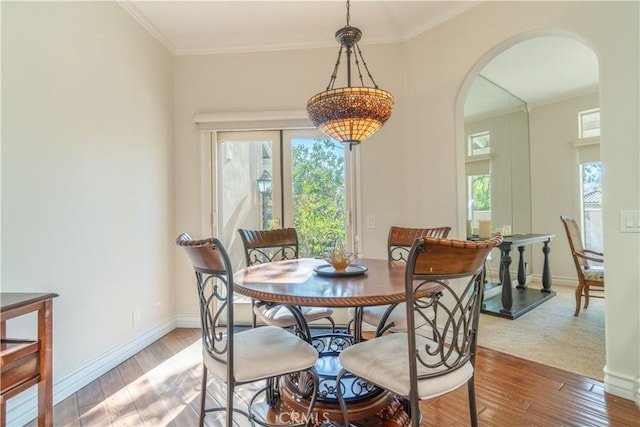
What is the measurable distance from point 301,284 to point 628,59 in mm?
2359

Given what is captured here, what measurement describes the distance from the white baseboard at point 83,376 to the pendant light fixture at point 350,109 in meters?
2.28

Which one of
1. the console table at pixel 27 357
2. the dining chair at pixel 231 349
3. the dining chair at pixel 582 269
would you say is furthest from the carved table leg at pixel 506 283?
the console table at pixel 27 357

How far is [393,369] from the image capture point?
1302 mm

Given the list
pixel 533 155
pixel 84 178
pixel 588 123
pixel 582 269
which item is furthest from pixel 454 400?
pixel 588 123

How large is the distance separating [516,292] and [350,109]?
3.83m

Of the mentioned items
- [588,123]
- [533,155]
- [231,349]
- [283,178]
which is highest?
[588,123]

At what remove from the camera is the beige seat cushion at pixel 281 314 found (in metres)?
2.02

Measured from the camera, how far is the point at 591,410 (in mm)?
1811

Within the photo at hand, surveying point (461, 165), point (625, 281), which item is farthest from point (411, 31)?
point (625, 281)

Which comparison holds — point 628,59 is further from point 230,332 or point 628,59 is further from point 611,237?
point 230,332

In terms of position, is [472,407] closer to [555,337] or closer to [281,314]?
[281,314]

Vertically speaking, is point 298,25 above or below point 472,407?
above

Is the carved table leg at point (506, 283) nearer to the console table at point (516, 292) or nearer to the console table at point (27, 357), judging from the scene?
the console table at point (516, 292)

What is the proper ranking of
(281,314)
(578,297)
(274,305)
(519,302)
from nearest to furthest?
1. (281,314)
2. (274,305)
3. (578,297)
4. (519,302)
